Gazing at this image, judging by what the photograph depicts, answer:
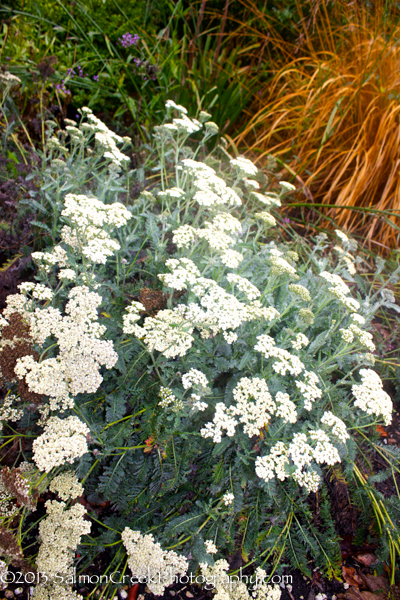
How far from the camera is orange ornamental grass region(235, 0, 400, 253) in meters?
4.31

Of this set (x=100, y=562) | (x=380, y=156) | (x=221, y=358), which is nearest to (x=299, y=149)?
(x=380, y=156)

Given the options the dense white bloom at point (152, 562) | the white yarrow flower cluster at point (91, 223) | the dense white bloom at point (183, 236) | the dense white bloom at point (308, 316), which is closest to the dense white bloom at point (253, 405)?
the dense white bloom at point (308, 316)

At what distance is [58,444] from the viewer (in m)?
1.61

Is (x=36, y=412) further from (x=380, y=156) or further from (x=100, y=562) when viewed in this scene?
(x=380, y=156)

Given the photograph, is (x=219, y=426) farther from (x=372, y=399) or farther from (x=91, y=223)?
(x=91, y=223)

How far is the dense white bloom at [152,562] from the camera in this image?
1708 mm

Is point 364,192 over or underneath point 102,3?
underneath

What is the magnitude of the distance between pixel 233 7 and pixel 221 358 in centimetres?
617

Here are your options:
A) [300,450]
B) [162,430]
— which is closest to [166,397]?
[162,430]

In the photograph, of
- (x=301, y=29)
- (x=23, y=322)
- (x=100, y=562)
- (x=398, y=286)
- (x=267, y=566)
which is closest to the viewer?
(x=23, y=322)

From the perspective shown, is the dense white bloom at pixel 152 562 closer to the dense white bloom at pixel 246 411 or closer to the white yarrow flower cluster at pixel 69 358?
the dense white bloom at pixel 246 411

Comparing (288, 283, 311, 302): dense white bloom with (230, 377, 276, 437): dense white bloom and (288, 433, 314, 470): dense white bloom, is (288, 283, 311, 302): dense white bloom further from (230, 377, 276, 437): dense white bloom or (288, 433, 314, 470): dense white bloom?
(288, 433, 314, 470): dense white bloom

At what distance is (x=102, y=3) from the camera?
15.3 ft

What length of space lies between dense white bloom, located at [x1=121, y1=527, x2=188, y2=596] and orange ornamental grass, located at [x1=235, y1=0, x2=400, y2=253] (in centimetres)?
351
